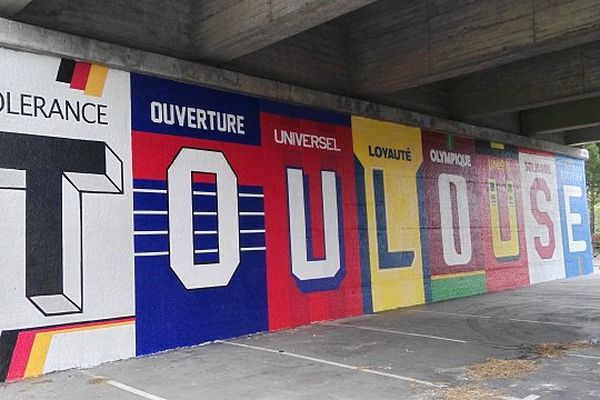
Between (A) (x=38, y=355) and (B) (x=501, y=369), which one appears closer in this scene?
(B) (x=501, y=369)

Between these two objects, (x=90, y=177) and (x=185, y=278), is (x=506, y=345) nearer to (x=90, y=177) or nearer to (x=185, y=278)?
(x=185, y=278)

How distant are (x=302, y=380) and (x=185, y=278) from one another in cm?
311

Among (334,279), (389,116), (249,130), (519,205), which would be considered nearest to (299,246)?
(334,279)

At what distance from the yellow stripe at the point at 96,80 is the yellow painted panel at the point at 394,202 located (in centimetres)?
560

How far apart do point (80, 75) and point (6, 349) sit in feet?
12.7

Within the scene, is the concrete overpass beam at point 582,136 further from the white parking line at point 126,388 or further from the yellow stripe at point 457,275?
the white parking line at point 126,388

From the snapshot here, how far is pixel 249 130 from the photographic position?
10.3 m

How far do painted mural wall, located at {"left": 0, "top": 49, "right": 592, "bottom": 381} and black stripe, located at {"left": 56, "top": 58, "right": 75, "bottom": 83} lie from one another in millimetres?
19

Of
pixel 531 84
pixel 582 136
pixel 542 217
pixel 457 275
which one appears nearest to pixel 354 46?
pixel 531 84

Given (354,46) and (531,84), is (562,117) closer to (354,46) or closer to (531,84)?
(531,84)

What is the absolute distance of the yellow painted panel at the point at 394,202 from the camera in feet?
41.1

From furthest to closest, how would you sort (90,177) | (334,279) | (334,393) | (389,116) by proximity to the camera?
(389,116) < (334,279) < (90,177) < (334,393)

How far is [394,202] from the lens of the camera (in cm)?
1316

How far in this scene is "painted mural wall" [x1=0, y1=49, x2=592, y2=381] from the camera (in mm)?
7684
